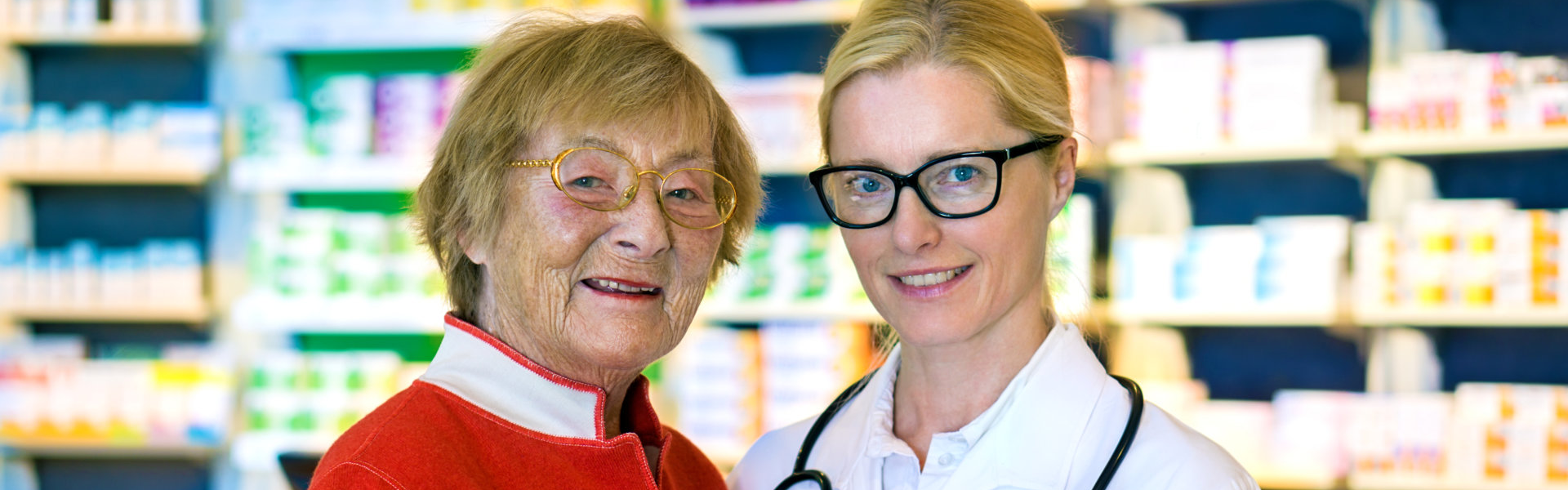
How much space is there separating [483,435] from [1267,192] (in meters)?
3.23

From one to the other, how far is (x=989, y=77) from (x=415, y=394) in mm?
744

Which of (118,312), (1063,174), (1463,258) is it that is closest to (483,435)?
(1063,174)

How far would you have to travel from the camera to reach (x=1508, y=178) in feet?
11.8

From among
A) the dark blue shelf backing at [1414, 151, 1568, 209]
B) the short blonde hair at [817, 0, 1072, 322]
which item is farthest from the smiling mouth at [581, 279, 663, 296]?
the dark blue shelf backing at [1414, 151, 1568, 209]

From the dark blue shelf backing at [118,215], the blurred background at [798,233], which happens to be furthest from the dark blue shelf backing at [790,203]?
the dark blue shelf backing at [118,215]

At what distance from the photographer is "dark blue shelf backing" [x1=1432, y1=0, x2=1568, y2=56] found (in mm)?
3600

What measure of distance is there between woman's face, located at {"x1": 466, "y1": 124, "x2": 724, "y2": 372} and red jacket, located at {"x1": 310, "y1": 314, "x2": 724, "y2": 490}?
0.05 metres

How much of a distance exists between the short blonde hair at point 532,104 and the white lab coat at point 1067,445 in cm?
46

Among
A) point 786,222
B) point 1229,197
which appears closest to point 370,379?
point 786,222

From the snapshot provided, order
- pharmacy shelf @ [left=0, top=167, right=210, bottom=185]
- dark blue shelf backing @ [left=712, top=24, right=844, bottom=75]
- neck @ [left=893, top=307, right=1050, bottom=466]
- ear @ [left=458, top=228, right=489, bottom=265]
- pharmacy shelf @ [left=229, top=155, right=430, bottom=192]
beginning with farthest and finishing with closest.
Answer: dark blue shelf backing @ [left=712, top=24, right=844, bottom=75] < pharmacy shelf @ [left=0, top=167, right=210, bottom=185] < pharmacy shelf @ [left=229, top=155, right=430, bottom=192] < neck @ [left=893, top=307, right=1050, bottom=466] < ear @ [left=458, top=228, right=489, bottom=265]

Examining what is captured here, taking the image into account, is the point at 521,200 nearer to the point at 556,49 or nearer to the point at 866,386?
the point at 556,49

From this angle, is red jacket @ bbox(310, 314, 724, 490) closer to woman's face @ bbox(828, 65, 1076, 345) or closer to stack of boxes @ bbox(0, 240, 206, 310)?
woman's face @ bbox(828, 65, 1076, 345)

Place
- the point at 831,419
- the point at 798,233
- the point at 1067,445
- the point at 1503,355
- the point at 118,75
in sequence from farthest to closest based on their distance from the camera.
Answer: the point at 118,75, the point at 1503,355, the point at 798,233, the point at 831,419, the point at 1067,445

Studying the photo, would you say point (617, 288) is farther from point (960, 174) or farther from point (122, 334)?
point (122, 334)
